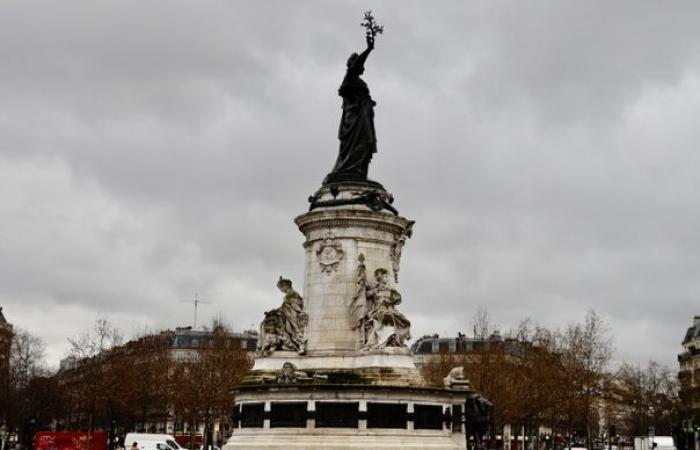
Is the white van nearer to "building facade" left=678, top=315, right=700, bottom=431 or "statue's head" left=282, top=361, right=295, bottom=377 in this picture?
"statue's head" left=282, top=361, right=295, bottom=377

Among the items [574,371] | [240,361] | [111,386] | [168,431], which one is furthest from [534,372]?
[168,431]

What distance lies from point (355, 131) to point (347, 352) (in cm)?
903

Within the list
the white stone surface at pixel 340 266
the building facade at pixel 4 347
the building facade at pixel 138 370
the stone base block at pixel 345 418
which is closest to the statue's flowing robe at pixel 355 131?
the white stone surface at pixel 340 266

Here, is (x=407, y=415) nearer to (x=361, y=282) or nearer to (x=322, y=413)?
(x=322, y=413)

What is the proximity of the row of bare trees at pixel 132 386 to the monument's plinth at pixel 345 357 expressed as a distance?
31166 millimetres

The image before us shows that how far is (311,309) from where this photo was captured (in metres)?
33.2

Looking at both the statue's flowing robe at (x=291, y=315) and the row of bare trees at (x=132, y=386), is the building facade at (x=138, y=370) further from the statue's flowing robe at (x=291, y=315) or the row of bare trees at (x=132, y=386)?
the statue's flowing robe at (x=291, y=315)

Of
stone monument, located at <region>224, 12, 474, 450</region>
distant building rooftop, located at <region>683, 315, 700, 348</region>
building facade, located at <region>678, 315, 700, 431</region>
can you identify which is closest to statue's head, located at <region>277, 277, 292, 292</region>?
stone monument, located at <region>224, 12, 474, 450</region>

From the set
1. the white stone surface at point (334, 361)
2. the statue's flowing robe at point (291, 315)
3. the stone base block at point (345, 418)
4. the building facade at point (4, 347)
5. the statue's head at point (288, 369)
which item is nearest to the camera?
the stone base block at point (345, 418)

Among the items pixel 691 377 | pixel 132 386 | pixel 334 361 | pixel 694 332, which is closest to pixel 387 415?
pixel 334 361

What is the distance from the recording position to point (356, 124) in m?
36.0

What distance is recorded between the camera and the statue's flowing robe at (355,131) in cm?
3562

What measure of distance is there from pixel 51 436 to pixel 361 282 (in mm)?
32083

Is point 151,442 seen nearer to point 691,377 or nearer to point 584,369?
point 584,369
